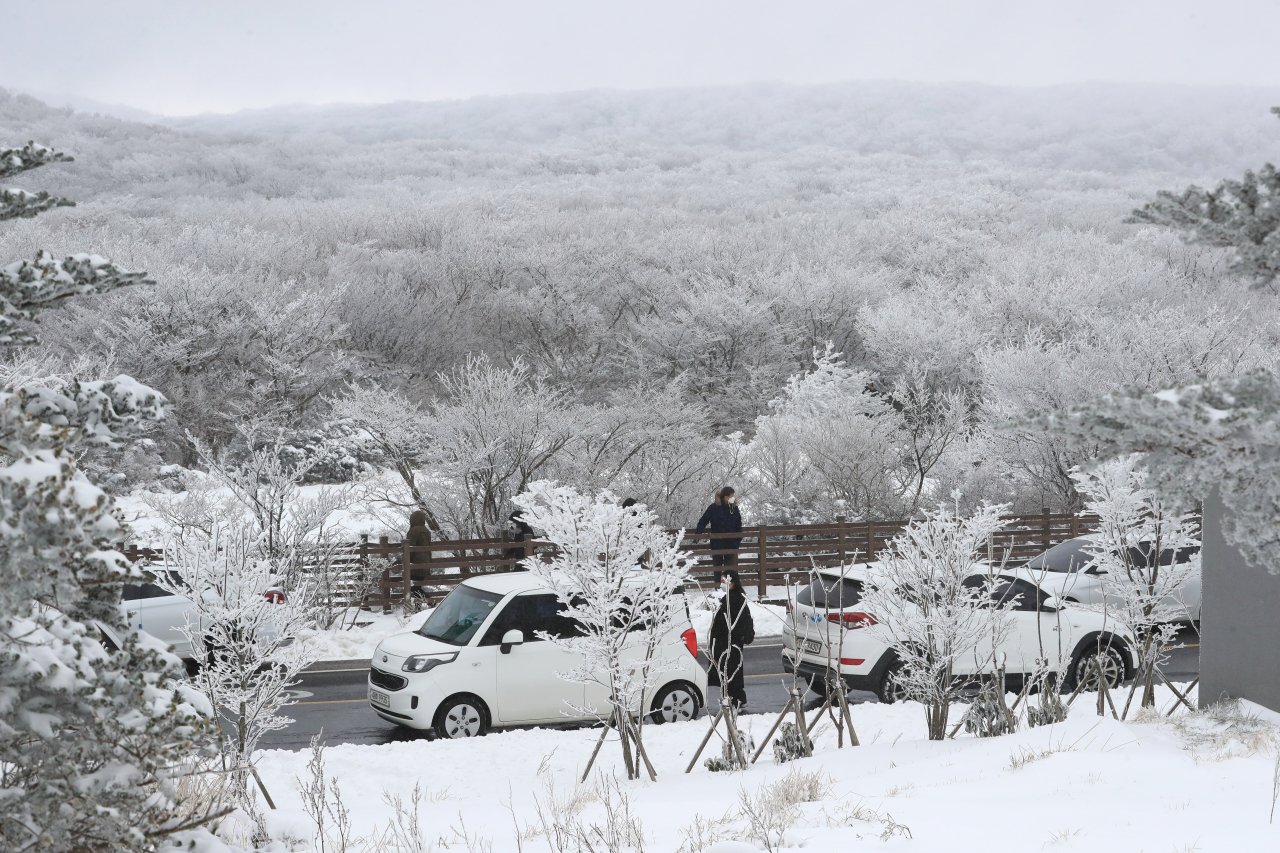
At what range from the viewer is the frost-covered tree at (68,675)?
2537 millimetres

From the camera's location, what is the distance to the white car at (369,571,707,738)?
893cm

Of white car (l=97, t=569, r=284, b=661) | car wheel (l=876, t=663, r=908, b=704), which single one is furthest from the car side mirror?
white car (l=97, t=569, r=284, b=661)

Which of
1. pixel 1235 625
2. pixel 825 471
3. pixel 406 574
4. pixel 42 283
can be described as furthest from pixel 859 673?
pixel 825 471

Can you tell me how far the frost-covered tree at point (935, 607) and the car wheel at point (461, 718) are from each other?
11.6ft

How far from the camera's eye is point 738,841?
476 cm

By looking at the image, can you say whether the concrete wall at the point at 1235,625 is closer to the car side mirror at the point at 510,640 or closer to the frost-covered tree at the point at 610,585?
the frost-covered tree at the point at 610,585

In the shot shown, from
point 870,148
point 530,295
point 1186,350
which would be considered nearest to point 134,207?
point 530,295

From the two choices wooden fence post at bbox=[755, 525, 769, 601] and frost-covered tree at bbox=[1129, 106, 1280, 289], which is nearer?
frost-covered tree at bbox=[1129, 106, 1280, 289]

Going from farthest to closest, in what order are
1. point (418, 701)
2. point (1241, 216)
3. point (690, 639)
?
1. point (690, 639)
2. point (418, 701)
3. point (1241, 216)

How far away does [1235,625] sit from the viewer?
769 cm

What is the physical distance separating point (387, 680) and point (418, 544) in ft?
23.1

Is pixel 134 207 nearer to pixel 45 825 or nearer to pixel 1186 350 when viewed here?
pixel 1186 350

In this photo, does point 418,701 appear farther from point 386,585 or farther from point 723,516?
point 386,585

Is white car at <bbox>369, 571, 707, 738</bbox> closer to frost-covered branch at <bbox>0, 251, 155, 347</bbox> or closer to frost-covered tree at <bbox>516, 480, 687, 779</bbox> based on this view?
frost-covered tree at <bbox>516, 480, 687, 779</bbox>
